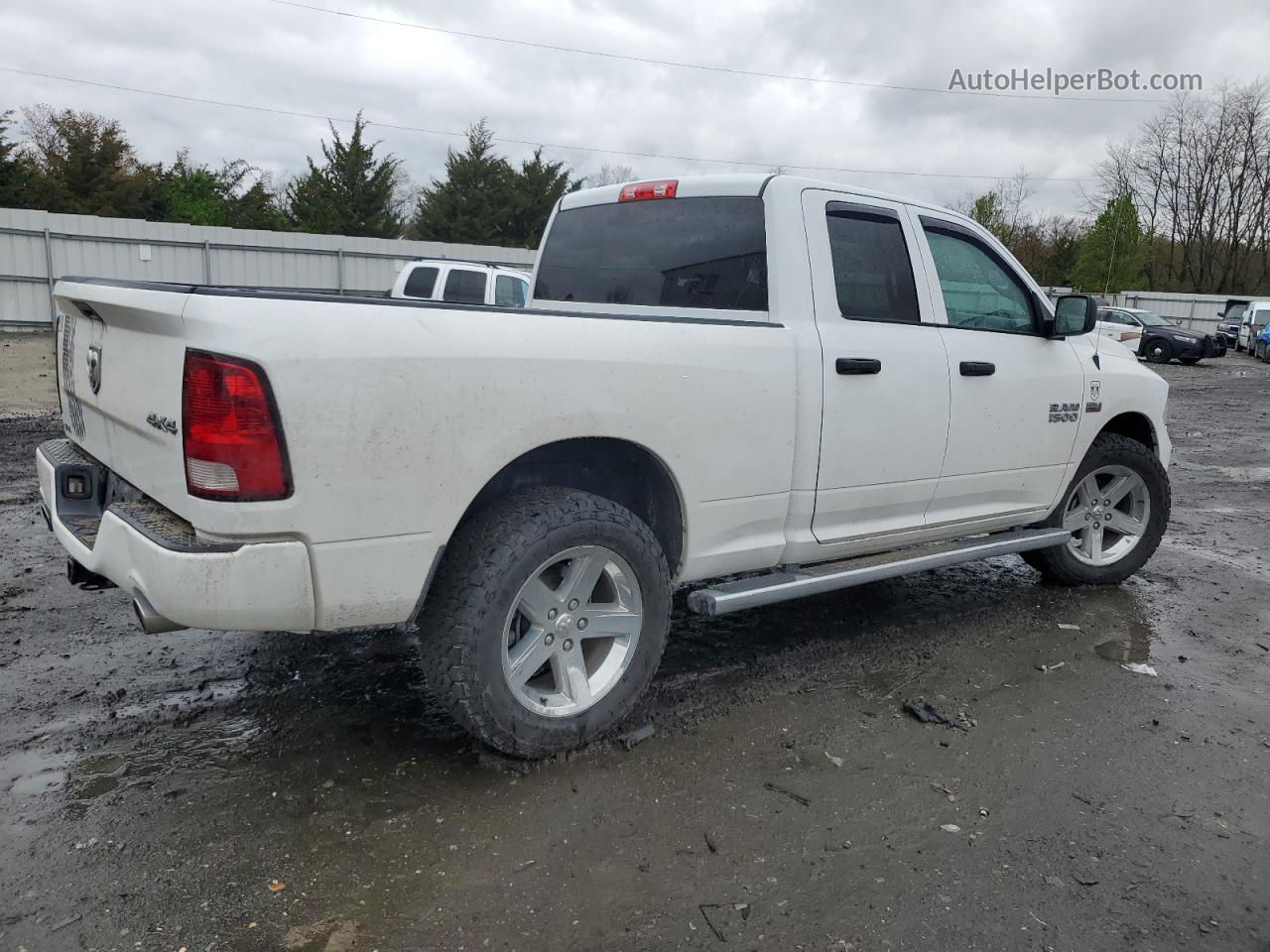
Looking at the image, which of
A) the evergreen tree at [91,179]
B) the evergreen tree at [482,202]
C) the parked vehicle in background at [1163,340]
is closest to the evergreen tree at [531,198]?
the evergreen tree at [482,202]

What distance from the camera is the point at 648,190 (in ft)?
14.0

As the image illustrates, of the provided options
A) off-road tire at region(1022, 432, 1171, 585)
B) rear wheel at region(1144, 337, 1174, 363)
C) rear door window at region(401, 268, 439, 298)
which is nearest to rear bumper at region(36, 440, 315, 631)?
off-road tire at region(1022, 432, 1171, 585)

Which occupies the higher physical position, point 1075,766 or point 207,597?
point 207,597

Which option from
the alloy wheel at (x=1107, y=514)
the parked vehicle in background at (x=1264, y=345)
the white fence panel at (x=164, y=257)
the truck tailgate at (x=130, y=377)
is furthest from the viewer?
the parked vehicle in background at (x=1264, y=345)

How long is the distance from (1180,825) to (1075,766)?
0.40 m

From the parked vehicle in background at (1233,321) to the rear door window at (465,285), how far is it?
1278 inches

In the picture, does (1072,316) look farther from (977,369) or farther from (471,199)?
(471,199)

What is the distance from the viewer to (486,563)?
9.57 feet

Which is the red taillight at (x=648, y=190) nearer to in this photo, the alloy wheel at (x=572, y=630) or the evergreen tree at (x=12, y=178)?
the alloy wheel at (x=572, y=630)

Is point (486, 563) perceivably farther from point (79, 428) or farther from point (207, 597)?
point (79, 428)

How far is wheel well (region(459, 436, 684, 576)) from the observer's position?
3.23 meters

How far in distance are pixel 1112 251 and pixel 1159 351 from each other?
15.7 meters

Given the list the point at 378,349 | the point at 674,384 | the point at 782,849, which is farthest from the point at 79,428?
the point at 782,849

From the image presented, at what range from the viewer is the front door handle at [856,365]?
371cm
